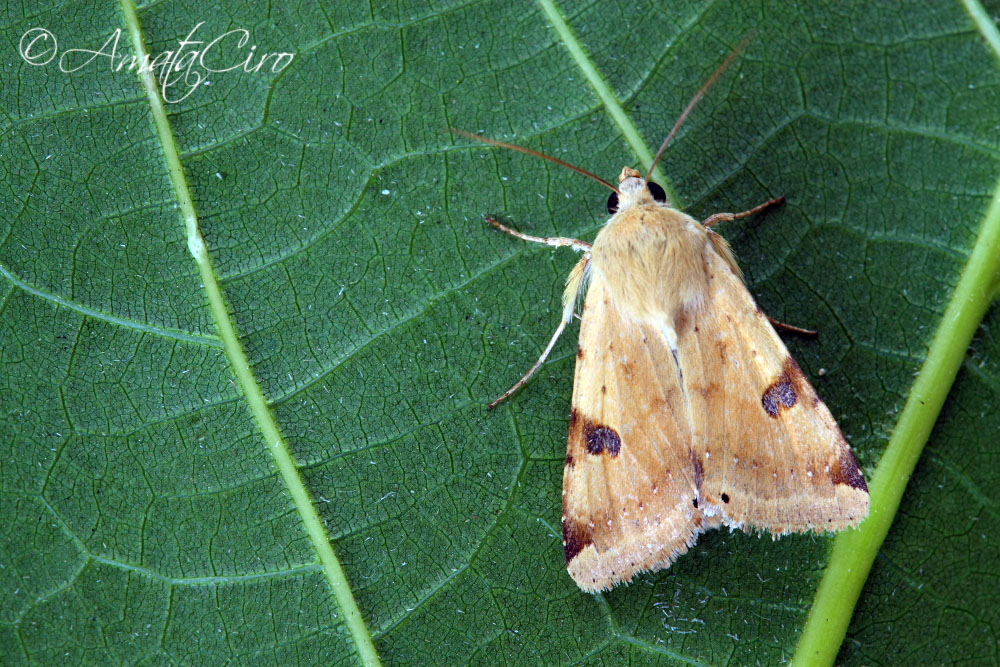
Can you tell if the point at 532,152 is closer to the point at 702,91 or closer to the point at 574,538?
the point at 702,91

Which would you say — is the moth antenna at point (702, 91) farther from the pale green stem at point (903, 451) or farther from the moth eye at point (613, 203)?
the pale green stem at point (903, 451)

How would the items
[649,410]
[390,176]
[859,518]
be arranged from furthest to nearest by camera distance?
[390,176], [649,410], [859,518]

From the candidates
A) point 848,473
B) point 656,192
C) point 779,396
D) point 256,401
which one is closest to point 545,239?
point 656,192

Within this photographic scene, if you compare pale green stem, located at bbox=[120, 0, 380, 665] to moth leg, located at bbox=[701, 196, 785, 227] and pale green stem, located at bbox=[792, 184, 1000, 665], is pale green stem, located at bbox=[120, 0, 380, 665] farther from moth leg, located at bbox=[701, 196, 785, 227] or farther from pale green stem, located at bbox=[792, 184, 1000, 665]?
moth leg, located at bbox=[701, 196, 785, 227]

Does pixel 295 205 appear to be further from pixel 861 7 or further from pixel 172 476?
pixel 861 7

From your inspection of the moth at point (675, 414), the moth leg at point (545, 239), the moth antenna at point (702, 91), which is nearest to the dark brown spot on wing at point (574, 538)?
the moth at point (675, 414)

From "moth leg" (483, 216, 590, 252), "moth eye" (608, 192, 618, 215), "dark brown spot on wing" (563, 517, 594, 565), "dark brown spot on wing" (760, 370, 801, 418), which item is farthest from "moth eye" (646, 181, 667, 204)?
"dark brown spot on wing" (563, 517, 594, 565)

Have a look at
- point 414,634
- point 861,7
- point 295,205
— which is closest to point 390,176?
point 295,205
